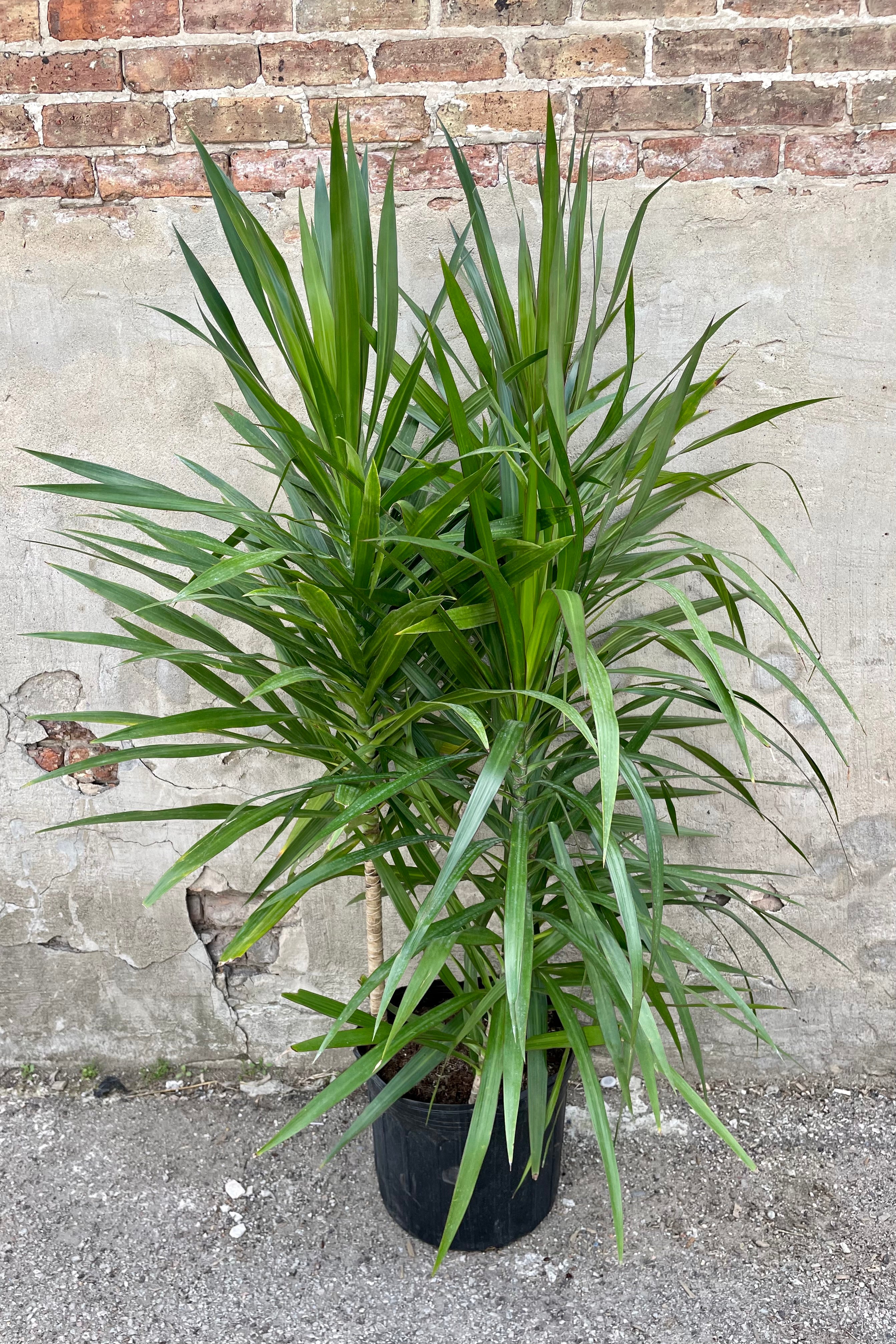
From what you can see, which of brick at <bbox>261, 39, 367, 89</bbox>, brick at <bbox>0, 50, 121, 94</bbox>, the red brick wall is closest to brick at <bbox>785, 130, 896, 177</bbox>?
the red brick wall

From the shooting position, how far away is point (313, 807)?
1.43 m

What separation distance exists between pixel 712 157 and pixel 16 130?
123 cm

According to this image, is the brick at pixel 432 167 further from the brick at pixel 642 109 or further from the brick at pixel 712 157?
the brick at pixel 712 157

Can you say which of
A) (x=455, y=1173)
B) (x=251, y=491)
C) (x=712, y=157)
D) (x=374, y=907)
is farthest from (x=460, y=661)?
→ (x=712, y=157)

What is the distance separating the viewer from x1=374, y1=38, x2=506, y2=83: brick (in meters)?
1.58

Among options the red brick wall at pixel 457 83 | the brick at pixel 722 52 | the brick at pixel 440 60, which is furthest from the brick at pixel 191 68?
the brick at pixel 722 52

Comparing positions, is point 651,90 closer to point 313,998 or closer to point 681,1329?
point 313,998

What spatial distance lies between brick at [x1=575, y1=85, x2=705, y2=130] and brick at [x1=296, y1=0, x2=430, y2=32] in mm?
312

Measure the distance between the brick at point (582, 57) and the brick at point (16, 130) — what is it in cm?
86

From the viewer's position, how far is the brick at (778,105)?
158cm

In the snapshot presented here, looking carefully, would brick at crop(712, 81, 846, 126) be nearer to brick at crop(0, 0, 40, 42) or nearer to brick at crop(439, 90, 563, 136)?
brick at crop(439, 90, 563, 136)

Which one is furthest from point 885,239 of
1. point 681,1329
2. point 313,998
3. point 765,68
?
point 681,1329

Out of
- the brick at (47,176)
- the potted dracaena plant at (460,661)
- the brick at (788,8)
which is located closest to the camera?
the potted dracaena plant at (460,661)

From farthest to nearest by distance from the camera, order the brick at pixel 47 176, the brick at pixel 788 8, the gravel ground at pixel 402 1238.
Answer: the brick at pixel 47 176 < the brick at pixel 788 8 < the gravel ground at pixel 402 1238
